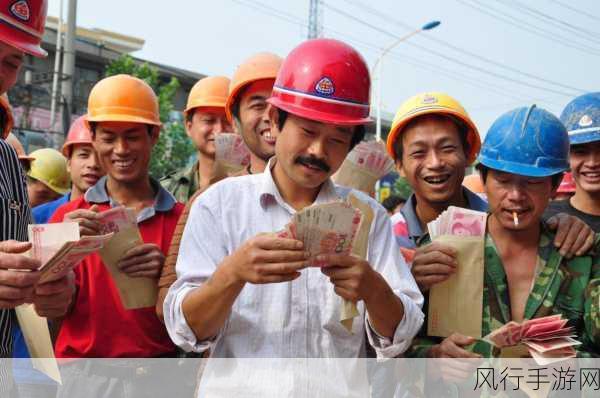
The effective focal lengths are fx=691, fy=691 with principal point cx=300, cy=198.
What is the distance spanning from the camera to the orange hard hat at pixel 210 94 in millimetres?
5352

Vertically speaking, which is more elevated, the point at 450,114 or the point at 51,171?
the point at 450,114

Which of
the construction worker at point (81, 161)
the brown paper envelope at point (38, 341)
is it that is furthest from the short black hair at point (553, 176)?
the construction worker at point (81, 161)

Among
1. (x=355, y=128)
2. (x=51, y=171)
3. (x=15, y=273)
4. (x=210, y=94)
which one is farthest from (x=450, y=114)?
(x=51, y=171)

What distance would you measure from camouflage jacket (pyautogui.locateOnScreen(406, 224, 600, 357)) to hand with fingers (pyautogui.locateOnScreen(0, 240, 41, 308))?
1.55m

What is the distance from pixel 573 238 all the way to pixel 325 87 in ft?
4.34

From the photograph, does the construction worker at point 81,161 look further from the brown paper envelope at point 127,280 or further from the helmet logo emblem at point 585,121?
the helmet logo emblem at point 585,121

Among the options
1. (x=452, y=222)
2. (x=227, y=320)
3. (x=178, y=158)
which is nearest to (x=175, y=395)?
(x=227, y=320)

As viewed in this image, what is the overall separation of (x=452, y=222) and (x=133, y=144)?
1.87 metres

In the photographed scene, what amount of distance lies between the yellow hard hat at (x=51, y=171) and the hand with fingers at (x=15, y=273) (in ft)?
13.9

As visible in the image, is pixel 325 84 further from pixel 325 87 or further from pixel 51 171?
pixel 51 171

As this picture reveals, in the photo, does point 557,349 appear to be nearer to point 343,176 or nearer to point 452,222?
point 452,222

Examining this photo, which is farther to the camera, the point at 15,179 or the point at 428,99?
the point at 428,99

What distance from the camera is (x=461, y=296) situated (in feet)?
9.26

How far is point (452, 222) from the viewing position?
116 inches
